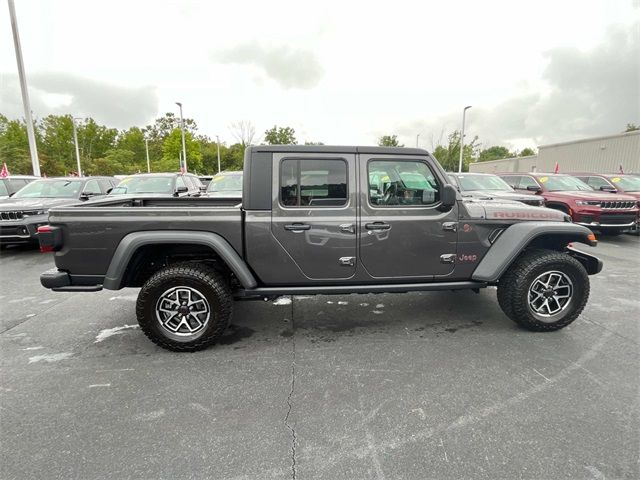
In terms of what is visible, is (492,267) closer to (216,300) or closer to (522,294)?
(522,294)

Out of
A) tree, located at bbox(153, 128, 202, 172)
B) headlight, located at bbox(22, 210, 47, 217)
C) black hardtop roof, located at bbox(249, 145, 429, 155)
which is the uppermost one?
tree, located at bbox(153, 128, 202, 172)

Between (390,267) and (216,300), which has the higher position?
(390,267)

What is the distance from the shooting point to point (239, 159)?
55.8m

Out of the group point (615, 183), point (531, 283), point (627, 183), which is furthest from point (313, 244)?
point (627, 183)

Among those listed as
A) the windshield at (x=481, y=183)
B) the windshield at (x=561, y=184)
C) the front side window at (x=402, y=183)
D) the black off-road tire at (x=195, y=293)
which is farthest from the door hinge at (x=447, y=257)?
the windshield at (x=561, y=184)

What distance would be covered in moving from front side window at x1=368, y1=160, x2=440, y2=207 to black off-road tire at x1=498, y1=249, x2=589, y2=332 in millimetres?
1181

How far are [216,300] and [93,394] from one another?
1.15 metres

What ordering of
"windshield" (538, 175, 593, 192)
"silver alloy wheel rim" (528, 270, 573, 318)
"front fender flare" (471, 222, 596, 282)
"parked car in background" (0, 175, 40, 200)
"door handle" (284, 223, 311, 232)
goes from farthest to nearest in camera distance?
"windshield" (538, 175, 593, 192) < "parked car in background" (0, 175, 40, 200) < "silver alloy wheel rim" (528, 270, 573, 318) < "front fender flare" (471, 222, 596, 282) < "door handle" (284, 223, 311, 232)

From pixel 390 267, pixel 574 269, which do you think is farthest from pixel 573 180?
pixel 390 267

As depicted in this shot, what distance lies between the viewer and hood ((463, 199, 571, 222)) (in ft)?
11.2

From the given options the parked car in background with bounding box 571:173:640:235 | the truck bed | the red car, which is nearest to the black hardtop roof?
the truck bed

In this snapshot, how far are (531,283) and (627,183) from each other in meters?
10.9

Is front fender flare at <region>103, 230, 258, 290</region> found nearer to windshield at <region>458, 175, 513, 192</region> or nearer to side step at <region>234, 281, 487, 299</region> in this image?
side step at <region>234, 281, 487, 299</region>

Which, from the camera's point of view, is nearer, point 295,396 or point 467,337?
point 295,396
